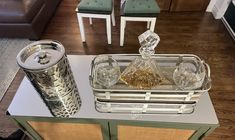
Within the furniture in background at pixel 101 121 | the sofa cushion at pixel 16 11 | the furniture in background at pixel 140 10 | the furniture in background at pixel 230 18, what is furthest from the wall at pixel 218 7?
the sofa cushion at pixel 16 11

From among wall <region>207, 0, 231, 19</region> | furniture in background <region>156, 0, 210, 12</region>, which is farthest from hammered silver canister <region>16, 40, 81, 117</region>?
wall <region>207, 0, 231, 19</region>

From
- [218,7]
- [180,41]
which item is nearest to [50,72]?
[180,41]

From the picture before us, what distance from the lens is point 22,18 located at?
2057 millimetres

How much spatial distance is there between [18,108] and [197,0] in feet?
8.59

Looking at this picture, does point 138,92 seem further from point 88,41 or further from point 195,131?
point 88,41

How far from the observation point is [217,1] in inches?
105

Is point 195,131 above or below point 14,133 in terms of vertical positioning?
above

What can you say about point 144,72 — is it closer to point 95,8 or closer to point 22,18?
point 95,8

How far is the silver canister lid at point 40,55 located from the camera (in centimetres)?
70

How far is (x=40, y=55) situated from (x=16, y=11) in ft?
5.39

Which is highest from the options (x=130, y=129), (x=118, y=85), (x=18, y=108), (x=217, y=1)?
(x=118, y=85)

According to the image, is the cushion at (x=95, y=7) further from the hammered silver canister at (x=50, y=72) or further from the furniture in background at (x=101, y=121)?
the hammered silver canister at (x=50, y=72)

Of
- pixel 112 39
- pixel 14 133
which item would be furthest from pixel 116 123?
pixel 112 39

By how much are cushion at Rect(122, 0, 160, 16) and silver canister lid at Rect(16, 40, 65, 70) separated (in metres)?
1.32
